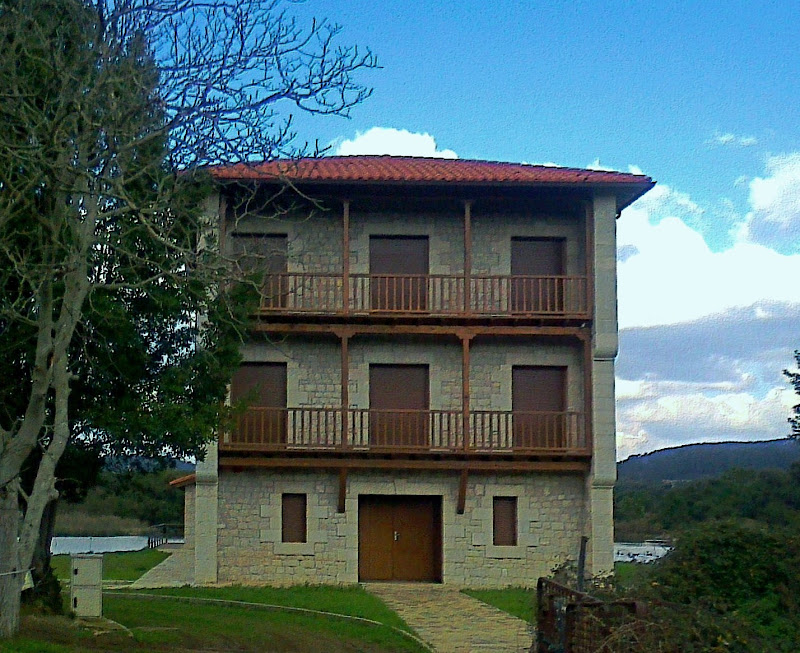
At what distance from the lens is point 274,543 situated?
76.5ft

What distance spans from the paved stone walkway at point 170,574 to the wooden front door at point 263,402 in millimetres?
3085

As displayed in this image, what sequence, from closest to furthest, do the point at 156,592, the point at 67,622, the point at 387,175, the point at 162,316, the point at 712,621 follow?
the point at 712,621 → the point at 67,622 → the point at 162,316 → the point at 156,592 → the point at 387,175

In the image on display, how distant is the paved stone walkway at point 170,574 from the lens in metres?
22.6

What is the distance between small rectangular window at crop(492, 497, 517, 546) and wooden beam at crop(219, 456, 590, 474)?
36.3 inches

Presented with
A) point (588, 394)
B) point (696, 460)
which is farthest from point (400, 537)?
point (696, 460)

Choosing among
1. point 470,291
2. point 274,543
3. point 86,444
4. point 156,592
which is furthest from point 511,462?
point 86,444

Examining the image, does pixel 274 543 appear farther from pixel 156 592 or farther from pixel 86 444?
pixel 86 444

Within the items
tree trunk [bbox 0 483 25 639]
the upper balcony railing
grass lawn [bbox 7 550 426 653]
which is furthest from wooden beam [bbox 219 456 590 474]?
tree trunk [bbox 0 483 25 639]

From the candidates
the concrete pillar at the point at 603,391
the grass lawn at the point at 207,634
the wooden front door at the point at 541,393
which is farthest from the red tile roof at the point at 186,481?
the grass lawn at the point at 207,634

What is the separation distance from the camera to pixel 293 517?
23.6 metres

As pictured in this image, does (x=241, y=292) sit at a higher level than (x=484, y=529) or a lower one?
higher

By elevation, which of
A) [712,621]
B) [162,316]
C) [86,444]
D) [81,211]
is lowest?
[712,621]

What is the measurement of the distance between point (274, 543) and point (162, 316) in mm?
9272

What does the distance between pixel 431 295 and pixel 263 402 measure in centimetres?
416
